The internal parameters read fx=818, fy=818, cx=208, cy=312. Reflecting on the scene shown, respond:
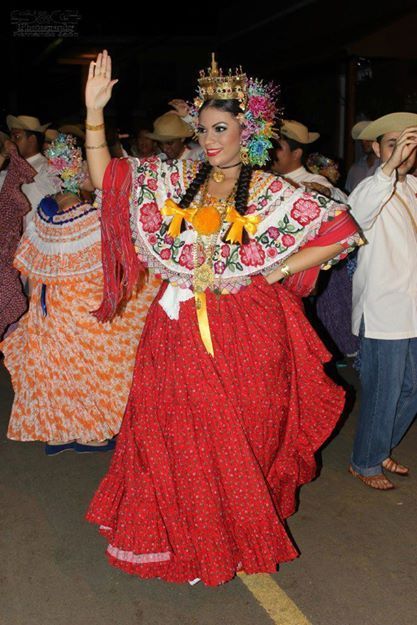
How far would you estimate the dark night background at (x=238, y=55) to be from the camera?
1056 centimetres

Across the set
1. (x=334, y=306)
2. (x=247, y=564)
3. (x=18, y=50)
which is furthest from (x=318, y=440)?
(x=18, y=50)

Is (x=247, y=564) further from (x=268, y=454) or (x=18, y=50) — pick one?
(x=18, y=50)

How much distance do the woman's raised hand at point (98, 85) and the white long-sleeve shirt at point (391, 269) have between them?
1.47 meters

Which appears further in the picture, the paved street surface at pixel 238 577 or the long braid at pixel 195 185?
the long braid at pixel 195 185

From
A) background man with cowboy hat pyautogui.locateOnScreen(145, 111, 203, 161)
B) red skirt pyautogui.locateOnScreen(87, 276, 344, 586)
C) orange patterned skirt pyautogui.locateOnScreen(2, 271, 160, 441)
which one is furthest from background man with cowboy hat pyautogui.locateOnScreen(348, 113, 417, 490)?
background man with cowboy hat pyautogui.locateOnScreen(145, 111, 203, 161)

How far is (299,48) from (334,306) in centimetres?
853

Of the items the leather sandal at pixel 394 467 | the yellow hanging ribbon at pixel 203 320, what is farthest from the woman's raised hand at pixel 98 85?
the leather sandal at pixel 394 467

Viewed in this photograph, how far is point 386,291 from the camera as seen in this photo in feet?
14.2

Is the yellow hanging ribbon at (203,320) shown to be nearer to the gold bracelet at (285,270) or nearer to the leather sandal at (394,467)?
the gold bracelet at (285,270)

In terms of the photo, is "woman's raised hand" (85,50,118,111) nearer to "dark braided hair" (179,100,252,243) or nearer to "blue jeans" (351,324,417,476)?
"dark braided hair" (179,100,252,243)

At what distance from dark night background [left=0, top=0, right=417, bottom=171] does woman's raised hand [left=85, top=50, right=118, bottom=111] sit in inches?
259

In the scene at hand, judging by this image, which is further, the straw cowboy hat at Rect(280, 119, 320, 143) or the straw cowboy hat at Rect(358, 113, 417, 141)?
the straw cowboy hat at Rect(280, 119, 320, 143)

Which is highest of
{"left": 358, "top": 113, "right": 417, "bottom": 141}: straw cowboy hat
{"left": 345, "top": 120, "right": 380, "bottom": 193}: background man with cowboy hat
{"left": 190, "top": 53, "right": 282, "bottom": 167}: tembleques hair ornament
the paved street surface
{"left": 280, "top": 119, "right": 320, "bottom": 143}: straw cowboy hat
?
{"left": 190, "top": 53, "right": 282, "bottom": 167}: tembleques hair ornament

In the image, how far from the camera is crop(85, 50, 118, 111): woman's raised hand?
3404 mm
